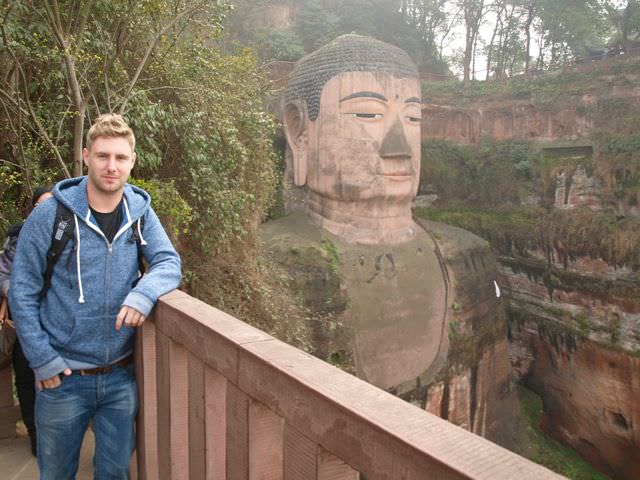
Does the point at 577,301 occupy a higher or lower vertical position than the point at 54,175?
lower

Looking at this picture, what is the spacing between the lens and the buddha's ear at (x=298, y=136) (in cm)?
861

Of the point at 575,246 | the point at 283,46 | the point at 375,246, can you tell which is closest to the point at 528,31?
the point at 283,46

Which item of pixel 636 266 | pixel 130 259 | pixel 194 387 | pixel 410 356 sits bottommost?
pixel 410 356

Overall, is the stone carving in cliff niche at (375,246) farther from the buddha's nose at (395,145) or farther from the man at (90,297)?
the man at (90,297)

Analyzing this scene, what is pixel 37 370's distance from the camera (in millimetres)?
1765

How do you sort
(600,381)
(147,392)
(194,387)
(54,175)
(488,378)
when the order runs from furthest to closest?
(600,381) < (488,378) < (54,175) < (147,392) < (194,387)

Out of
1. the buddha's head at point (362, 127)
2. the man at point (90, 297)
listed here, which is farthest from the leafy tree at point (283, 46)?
the man at point (90, 297)

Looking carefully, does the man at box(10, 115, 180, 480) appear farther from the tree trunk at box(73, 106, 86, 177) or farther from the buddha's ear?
the buddha's ear

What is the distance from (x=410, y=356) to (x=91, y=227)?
663 cm

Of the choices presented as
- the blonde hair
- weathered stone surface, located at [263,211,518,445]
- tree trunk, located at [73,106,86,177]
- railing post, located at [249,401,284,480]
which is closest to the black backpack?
the blonde hair

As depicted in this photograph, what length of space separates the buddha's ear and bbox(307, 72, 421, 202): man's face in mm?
414

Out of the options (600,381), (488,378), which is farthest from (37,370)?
(600,381)

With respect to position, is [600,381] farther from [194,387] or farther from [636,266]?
[194,387]

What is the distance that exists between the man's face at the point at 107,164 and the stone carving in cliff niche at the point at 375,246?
5545mm
